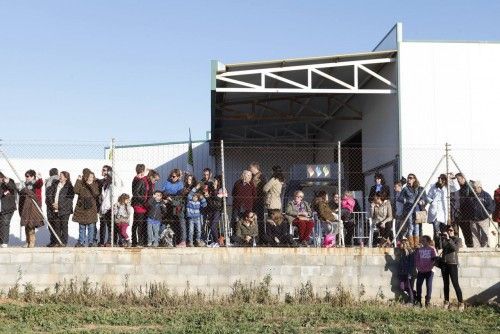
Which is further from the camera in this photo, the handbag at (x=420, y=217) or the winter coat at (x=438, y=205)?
the winter coat at (x=438, y=205)

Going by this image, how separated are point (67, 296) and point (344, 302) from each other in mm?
5414

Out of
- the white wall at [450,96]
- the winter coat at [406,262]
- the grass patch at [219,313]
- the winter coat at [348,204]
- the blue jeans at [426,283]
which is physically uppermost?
the white wall at [450,96]

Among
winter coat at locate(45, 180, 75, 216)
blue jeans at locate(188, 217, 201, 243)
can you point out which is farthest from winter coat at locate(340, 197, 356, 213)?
winter coat at locate(45, 180, 75, 216)

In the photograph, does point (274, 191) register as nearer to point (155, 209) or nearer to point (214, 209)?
point (214, 209)

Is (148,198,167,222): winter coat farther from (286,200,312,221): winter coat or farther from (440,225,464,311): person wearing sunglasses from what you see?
(440,225,464,311): person wearing sunglasses

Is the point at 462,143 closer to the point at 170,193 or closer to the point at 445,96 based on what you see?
the point at 445,96

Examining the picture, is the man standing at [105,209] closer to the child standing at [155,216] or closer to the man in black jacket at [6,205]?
the child standing at [155,216]

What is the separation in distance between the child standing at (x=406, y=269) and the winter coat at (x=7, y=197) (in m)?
8.09

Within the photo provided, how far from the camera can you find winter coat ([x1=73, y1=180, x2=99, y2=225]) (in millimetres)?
14750

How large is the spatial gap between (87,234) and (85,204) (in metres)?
0.62

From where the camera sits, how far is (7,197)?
587 inches

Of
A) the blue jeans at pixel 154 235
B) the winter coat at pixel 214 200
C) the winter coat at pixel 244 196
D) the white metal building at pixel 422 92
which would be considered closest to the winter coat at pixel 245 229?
the winter coat at pixel 244 196

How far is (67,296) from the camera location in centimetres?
1392

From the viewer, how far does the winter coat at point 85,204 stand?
14.8 m
